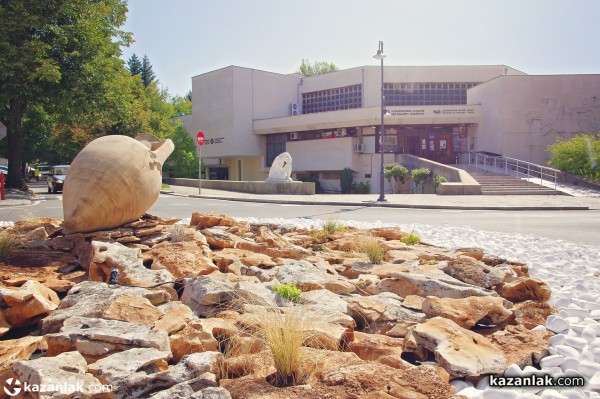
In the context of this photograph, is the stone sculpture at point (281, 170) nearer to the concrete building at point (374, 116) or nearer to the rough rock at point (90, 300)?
the concrete building at point (374, 116)

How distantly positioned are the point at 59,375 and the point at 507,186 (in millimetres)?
29954

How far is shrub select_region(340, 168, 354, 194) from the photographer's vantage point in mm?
42406

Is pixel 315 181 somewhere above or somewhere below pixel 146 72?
below

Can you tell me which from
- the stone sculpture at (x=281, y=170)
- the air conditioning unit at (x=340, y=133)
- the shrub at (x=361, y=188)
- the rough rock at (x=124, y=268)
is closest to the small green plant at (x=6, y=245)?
the rough rock at (x=124, y=268)

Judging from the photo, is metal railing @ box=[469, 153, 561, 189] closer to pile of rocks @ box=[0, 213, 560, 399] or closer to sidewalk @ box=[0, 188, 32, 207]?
sidewalk @ box=[0, 188, 32, 207]

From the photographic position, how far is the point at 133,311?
12.8ft

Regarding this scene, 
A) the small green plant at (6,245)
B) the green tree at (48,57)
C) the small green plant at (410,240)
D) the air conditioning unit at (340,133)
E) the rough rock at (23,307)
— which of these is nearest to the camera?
the rough rock at (23,307)

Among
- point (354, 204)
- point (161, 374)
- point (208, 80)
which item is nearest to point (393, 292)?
point (161, 374)

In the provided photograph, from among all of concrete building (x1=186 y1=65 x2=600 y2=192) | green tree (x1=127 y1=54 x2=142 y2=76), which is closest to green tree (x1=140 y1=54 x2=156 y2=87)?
green tree (x1=127 y1=54 x2=142 y2=76)

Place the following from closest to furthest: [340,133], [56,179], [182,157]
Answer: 1. [56,179]
2. [340,133]
3. [182,157]

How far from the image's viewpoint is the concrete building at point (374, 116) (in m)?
37.3

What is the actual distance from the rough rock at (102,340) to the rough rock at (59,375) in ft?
0.85

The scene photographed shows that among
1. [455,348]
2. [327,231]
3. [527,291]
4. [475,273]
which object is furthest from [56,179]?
[455,348]
